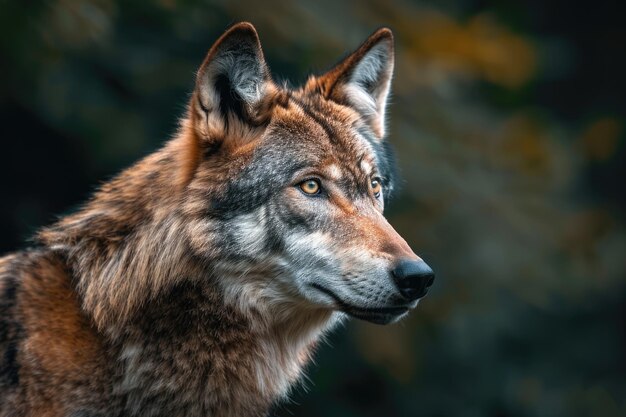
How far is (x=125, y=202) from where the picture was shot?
422cm

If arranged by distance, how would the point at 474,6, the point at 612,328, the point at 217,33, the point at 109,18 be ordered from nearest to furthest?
the point at 109,18 < the point at 217,33 < the point at 612,328 < the point at 474,6

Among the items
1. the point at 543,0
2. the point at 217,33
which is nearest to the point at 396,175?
the point at 217,33

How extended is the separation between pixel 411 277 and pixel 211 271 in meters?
0.86

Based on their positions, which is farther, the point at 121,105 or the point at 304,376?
the point at 121,105

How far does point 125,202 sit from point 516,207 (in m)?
5.78

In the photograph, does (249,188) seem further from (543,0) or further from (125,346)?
(543,0)

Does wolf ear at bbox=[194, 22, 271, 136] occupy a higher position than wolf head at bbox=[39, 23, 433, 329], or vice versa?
wolf ear at bbox=[194, 22, 271, 136]

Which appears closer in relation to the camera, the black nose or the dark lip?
the black nose

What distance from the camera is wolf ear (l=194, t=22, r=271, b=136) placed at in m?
4.06

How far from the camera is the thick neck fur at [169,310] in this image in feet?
13.0

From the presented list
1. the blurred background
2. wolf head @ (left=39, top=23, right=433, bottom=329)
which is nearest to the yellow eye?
wolf head @ (left=39, top=23, right=433, bottom=329)

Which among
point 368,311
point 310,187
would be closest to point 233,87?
point 310,187

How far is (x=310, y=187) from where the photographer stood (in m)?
4.21

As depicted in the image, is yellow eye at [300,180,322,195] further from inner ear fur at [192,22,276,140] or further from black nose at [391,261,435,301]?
black nose at [391,261,435,301]
